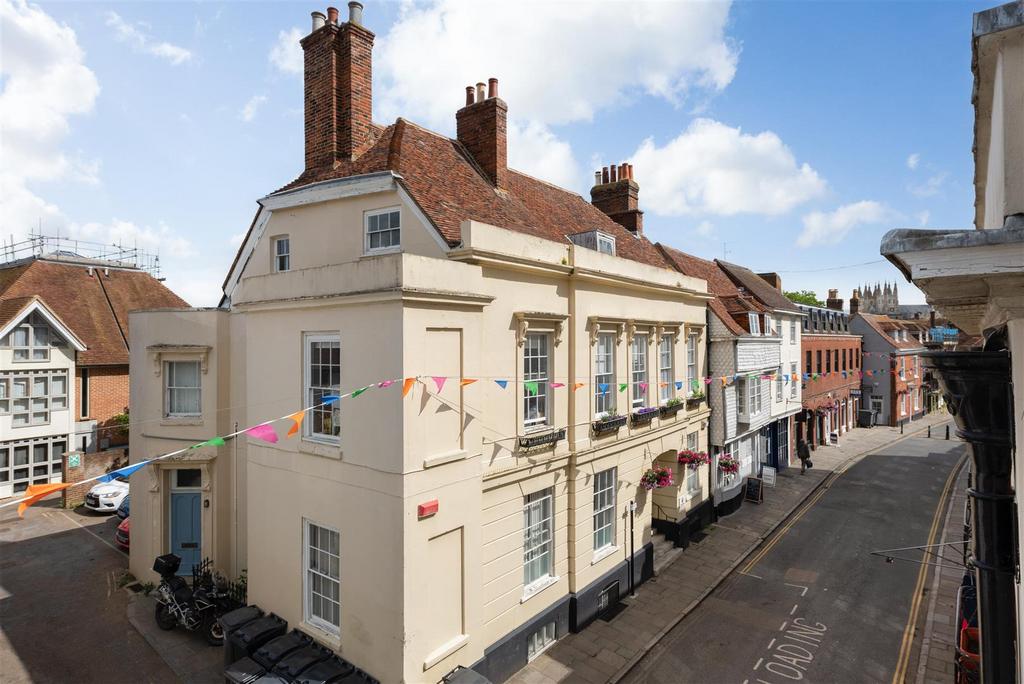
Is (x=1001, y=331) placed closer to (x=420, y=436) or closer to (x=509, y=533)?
(x=420, y=436)

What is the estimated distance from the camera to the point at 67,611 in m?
14.8

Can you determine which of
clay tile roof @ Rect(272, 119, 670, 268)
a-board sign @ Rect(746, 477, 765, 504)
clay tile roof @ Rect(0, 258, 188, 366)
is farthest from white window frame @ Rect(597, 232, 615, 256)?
clay tile roof @ Rect(0, 258, 188, 366)

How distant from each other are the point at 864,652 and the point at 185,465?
62.4 feet

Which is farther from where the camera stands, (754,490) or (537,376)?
(754,490)

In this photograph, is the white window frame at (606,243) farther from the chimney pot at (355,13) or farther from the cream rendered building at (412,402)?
the chimney pot at (355,13)

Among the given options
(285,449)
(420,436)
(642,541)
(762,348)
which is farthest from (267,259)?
(762,348)

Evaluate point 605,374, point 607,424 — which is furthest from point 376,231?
point 607,424

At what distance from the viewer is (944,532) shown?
22.0 metres

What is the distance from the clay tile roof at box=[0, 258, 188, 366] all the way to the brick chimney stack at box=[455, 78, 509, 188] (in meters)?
24.9

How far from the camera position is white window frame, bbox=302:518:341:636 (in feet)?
36.6

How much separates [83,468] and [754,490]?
3239 centimetres

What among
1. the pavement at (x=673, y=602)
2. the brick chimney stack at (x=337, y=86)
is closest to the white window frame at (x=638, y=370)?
the pavement at (x=673, y=602)

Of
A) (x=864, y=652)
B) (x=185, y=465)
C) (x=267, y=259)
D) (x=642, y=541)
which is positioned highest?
(x=267, y=259)

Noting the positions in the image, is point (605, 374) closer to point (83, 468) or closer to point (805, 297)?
point (83, 468)
